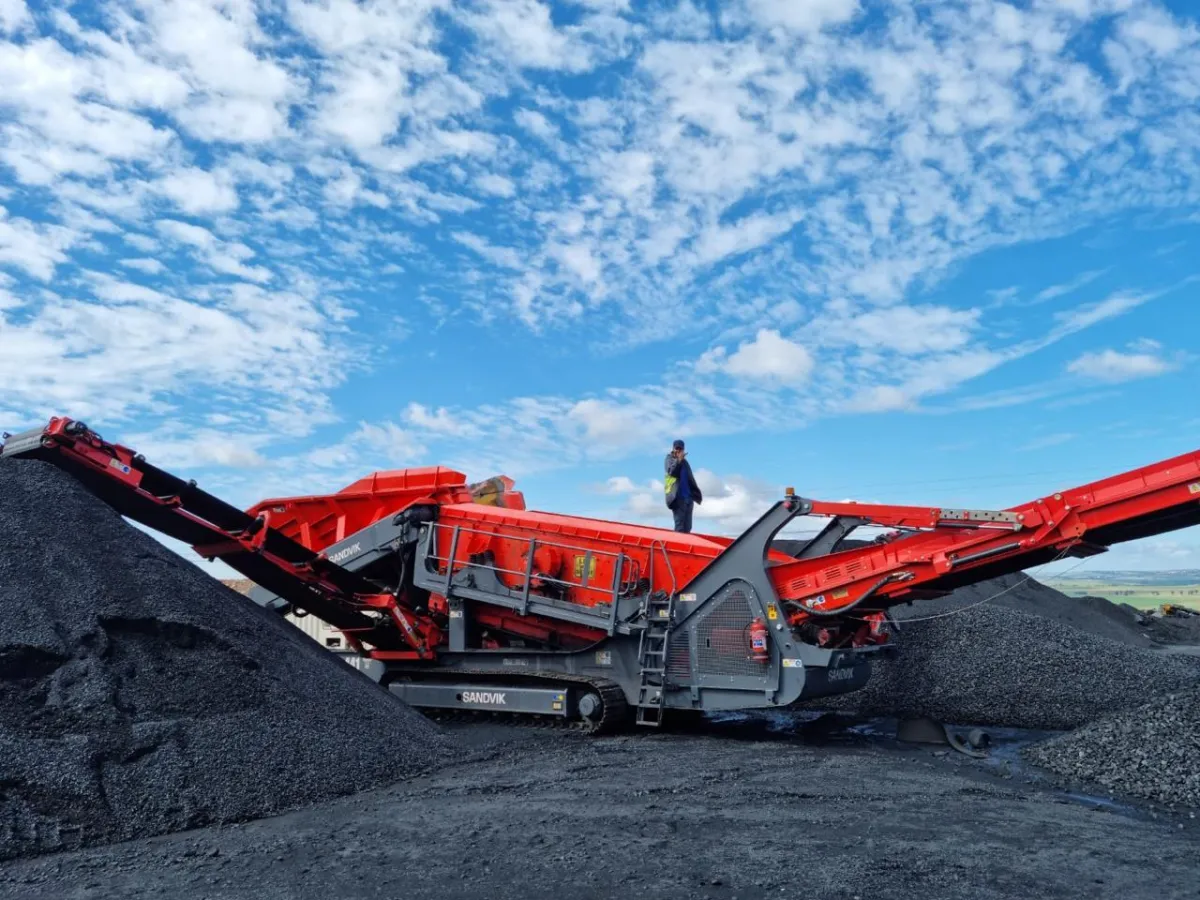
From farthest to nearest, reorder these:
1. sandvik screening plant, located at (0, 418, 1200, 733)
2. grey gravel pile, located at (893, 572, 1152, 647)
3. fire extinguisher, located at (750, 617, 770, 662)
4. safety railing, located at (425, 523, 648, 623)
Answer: grey gravel pile, located at (893, 572, 1152, 647), safety railing, located at (425, 523, 648, 623), fire extinguisher, located at (750, 617, 770, 662), sandvik screening plant, located at (0, 418, 1200, 733)

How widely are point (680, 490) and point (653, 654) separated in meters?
2.46

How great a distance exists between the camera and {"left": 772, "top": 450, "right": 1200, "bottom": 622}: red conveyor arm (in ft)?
22.0

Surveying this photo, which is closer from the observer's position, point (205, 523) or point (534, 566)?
point (205, 523)

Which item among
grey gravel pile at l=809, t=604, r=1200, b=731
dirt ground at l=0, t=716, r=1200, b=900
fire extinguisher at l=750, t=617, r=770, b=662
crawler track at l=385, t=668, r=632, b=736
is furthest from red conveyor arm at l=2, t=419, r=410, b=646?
grey gravel pile at l=809, t=604, r=1200, b=731

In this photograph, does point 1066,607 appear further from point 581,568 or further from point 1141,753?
point 581,568

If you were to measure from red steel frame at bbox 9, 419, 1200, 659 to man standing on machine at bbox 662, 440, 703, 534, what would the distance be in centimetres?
115

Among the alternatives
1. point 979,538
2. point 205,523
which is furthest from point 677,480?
point 205,523

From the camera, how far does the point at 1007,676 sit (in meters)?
9.71

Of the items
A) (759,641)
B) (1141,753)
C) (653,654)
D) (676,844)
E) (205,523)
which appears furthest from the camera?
(205,523)

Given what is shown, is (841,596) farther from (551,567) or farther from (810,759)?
(551,567)

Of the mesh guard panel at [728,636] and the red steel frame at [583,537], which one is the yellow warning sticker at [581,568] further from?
the mesh guard panel at [728,636]

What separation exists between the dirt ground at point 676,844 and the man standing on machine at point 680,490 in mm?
3938

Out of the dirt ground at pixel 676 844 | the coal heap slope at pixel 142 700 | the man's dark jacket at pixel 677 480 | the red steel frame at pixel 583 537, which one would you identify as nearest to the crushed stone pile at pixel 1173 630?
the man's dark jacket at pixel 677 480

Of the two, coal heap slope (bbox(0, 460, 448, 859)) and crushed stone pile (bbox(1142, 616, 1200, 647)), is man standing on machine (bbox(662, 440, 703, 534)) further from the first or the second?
crushed stone pile (bbox(1142, 616, 1200, 647))
